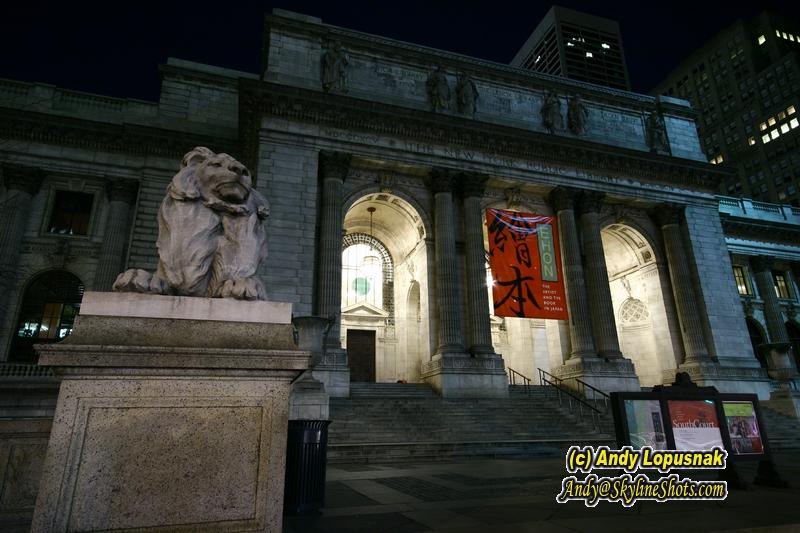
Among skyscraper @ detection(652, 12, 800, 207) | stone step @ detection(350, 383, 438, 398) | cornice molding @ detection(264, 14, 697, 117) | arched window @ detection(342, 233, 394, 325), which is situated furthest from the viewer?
skyscraper @ detection(652, 12, 800, 207)

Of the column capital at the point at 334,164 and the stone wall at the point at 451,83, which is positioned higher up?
the stone wall at the point at 451,83

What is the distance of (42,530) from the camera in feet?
9.51

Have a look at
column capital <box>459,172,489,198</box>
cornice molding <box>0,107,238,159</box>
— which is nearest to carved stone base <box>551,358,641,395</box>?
column capital <box>459,172,489,198</box>

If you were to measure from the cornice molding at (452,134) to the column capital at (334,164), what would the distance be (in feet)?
5.01

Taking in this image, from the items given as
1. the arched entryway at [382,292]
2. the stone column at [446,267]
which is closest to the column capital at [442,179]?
the stone column at [446,267]

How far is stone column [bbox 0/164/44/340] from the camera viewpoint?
20.1 m

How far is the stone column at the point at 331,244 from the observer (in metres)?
18.0

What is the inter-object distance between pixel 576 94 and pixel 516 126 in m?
4.98

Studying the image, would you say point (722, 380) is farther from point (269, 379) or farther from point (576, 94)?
point (269, 379)

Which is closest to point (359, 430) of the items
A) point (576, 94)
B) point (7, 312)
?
point (7, 312)

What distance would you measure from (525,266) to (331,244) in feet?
28.7

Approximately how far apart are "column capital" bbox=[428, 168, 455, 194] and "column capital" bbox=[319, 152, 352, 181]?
410cm

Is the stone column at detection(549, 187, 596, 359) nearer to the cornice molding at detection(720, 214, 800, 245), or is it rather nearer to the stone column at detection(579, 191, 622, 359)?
the stone column at detection(579, 191, 622, 359)

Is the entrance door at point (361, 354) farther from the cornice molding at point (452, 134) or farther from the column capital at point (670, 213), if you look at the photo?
the column capital at point (670, 213)
